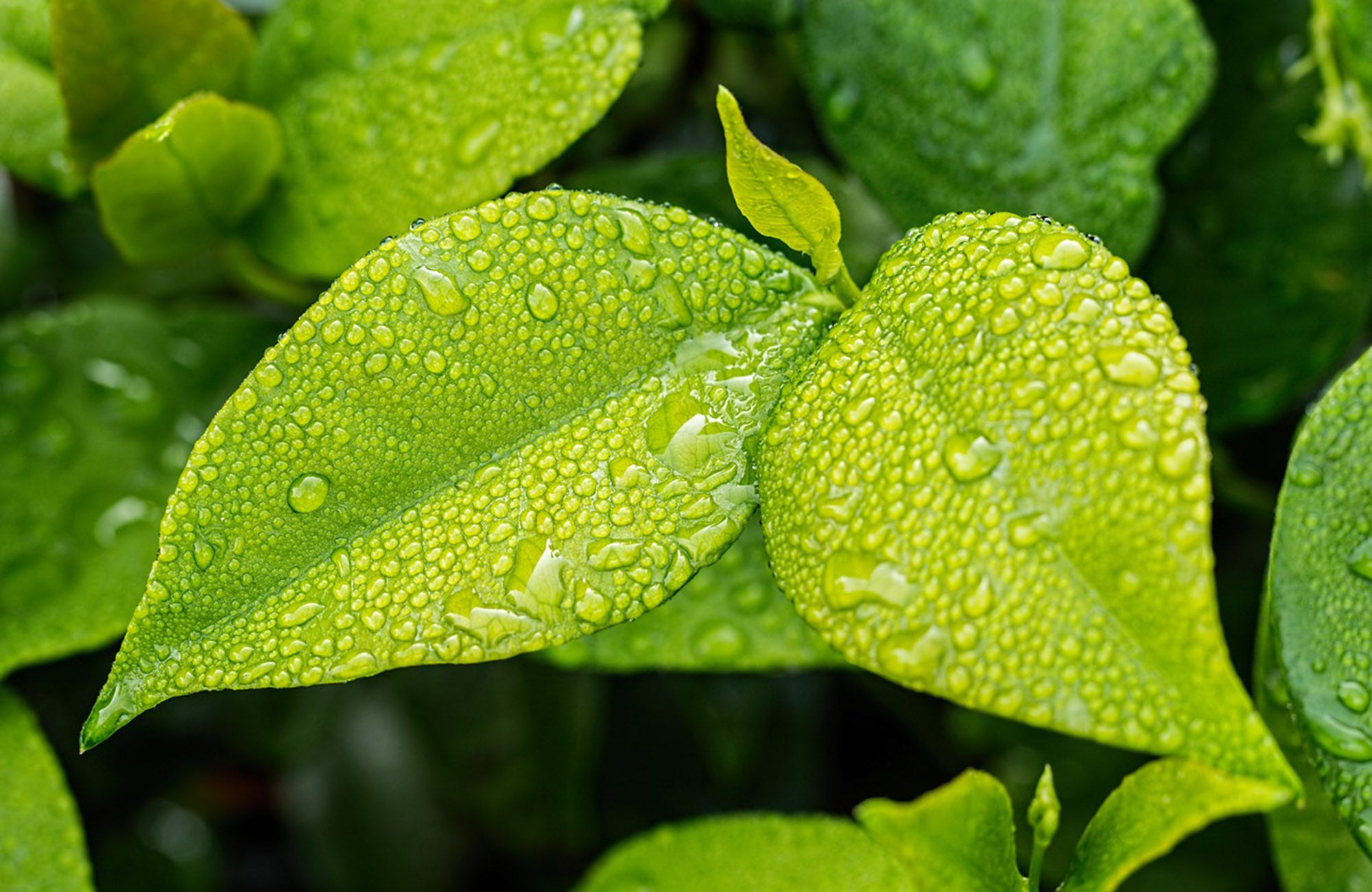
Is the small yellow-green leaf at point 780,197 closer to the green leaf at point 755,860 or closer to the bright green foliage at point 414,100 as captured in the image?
the bright green foliage at point 414,100

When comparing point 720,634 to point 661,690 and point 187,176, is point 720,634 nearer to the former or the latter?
point 187,176

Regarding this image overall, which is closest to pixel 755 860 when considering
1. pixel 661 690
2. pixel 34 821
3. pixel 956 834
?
pixel 956 834

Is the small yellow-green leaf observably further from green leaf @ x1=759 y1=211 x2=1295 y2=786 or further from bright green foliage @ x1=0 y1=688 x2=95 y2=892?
bright green foliage @ x1=0 y1=688 x2=95 y2=892

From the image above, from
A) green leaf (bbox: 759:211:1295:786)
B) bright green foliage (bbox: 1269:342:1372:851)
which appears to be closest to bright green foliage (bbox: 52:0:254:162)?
green leaf (bbox: 759:211:1295:786)

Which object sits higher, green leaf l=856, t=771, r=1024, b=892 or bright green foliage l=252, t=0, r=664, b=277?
bright green foliage l=252, t=0, r=664, b=277

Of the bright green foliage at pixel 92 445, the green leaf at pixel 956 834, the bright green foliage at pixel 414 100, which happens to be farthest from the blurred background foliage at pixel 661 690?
the green leaf at pixel 956 834

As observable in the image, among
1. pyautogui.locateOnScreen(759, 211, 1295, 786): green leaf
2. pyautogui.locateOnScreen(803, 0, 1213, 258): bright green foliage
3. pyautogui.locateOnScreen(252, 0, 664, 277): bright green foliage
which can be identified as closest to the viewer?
pyautogui.locateOnScreen(759, 211, 1295, 786): green leaf
